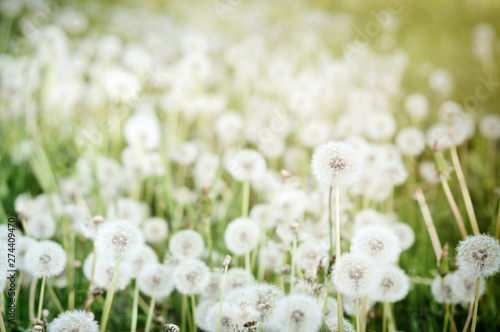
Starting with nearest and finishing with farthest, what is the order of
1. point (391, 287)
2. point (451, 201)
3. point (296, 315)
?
point (296, 315) → point (391, 287) → point (451, 201)

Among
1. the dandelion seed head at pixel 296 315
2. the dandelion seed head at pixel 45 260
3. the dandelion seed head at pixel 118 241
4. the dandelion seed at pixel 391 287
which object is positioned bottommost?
the dandelion seed head at pixel 296 315

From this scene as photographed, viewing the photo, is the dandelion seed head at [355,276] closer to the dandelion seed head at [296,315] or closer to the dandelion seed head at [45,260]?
the dandelion seed head at [296,315]

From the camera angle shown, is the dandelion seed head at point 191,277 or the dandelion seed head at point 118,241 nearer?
the dandelion seed head at point 118,241

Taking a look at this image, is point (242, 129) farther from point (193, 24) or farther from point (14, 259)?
point (193, 24)

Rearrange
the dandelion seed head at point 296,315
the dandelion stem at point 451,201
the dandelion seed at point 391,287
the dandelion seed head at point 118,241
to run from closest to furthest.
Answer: the dandelion seed head at point 296,315, the dandelion seed head at point 118,241, the dandelion seed at point 391,287, the dandelion stem at point 451,201

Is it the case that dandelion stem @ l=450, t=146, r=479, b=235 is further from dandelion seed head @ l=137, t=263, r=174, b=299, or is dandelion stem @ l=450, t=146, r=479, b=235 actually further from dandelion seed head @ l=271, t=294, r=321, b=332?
dandelion seed head @ l=137, t=263, r=174, b=299

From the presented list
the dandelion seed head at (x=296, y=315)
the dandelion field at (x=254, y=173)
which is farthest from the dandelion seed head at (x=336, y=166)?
the dandelion seed head at (x=296, y=315)

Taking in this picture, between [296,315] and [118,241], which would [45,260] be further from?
[296,315]

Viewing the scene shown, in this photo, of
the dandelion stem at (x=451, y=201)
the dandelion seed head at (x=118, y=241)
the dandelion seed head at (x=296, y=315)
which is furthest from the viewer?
the dandelion stem at (x=451, y=201)

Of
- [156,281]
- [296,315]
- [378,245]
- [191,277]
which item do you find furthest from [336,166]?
[156,281]
